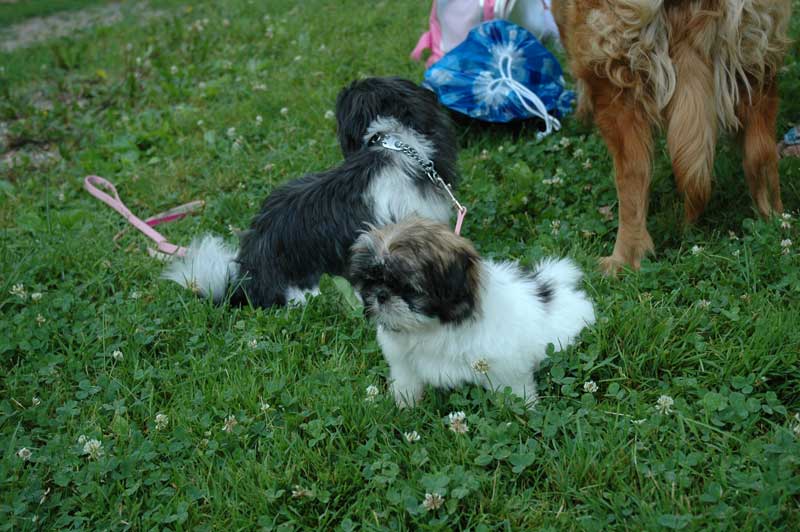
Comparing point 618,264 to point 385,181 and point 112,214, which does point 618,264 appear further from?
point 112,214

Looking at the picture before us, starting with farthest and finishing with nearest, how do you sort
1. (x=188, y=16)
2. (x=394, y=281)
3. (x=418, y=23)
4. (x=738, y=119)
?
(x=188, y=16)
(x=418, y=23)
(x=738, y=119)
(x=394, y=281)

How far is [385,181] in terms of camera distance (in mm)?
3520

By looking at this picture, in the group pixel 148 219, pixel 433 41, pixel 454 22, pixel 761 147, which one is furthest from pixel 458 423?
pixel 433 41

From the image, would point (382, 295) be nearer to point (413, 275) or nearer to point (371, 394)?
point (413, 275)

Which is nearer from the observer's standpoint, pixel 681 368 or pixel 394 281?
pixel 394 281

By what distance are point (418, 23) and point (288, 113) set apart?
198 cm

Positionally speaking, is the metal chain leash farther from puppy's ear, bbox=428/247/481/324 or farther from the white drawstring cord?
the white drawstring cord

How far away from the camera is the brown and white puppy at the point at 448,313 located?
2461 millimetres

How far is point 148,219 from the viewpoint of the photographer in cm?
481

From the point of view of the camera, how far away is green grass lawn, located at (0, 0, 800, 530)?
236 centimetres

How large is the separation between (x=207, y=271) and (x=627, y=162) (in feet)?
6.89

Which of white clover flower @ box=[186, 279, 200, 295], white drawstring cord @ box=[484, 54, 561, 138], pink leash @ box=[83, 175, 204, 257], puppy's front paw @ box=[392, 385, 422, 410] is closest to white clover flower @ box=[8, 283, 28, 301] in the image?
pink leash @ box=[83, 175, 204, 257]

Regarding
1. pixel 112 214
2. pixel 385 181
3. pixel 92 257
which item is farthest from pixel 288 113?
pixel 385 181

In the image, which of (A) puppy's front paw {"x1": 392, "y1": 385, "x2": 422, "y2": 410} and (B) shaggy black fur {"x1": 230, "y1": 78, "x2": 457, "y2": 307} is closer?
(A) puppy's front paw {"x1": 392, "y1": 385, "x2": 422, "y2": 410}
